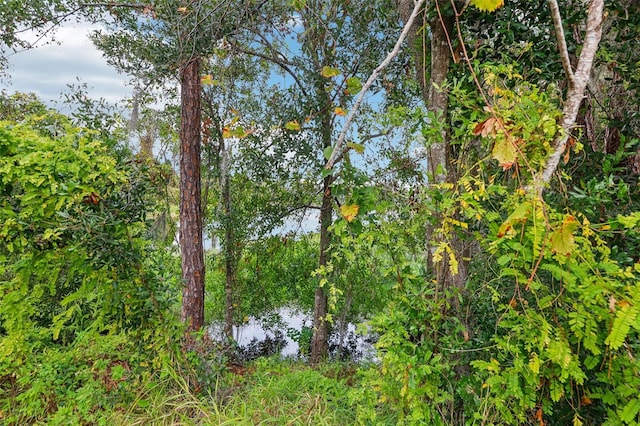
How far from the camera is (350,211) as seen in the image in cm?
145

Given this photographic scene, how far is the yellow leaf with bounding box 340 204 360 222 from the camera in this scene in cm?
145

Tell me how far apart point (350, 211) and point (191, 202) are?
2.67 m

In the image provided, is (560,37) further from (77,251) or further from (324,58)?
(324,58)

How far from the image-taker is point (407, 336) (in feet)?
5.06

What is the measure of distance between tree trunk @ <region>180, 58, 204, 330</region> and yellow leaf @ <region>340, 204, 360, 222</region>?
8.60ft

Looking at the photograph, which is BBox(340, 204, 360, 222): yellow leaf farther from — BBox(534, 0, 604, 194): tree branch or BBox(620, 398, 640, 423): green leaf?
BBox(620, 398, 640, 423): green leaf

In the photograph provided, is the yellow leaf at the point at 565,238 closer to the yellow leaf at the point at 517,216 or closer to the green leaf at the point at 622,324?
the yellow leaf at the point at 517,216

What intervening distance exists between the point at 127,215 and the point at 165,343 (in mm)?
764

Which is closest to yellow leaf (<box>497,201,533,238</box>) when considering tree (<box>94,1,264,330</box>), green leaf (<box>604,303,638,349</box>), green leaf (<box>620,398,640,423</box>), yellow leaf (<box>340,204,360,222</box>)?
green leaf (<box>604,303,638,349</box>)

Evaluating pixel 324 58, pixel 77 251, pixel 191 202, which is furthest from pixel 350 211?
pixel 324 58

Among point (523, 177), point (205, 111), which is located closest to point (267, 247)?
point (205, 111)

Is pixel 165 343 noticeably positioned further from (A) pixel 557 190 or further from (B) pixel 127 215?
(A) pixel 557 190

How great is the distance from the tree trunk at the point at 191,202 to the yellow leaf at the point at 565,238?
3.25m

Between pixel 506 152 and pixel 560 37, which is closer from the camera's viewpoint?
pixel 506 152
